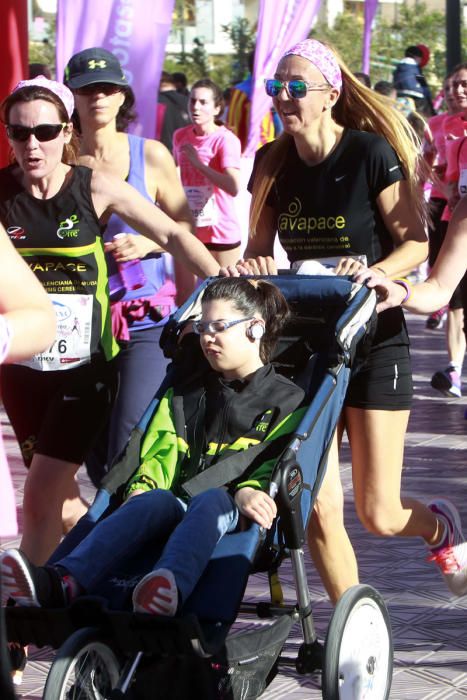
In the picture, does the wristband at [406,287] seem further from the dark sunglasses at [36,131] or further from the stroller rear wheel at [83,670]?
the stroller rear wheel at [83,670]

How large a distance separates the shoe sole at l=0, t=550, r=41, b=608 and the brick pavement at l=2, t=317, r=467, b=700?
1022mm

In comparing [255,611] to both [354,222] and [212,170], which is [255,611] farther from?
[212,170]

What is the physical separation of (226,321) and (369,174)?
0.85 metres

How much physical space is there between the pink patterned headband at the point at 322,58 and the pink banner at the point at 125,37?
138 inches

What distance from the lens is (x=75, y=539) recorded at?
12.2ft

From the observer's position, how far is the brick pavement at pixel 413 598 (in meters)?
4.38

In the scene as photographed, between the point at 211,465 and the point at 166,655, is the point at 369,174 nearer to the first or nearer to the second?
the point at 211,465

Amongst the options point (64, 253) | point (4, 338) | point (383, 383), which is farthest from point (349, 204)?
point (4, 338)

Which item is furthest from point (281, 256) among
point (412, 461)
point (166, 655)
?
point (166, 655)

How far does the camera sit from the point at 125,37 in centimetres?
820

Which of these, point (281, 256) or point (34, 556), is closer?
point (34, 556)

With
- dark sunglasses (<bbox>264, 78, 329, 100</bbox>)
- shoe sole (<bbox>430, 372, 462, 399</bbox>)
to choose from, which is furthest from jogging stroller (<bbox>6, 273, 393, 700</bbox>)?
shoe sole (<bbox>430, 372, 462, 399</bbox>)

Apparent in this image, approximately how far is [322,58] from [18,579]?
2.23 meters

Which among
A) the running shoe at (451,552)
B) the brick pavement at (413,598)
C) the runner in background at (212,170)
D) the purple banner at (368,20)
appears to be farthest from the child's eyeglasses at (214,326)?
the purple banner at (368,20)
